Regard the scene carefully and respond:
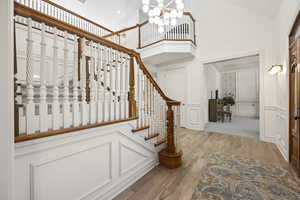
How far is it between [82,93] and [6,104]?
581 millimetres

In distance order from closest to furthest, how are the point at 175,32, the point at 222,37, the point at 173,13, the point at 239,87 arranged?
the point at 173,13
the point at 222,37
the point at 175,32
the point at 239,87

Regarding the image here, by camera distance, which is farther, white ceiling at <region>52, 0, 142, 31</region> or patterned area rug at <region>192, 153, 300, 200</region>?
white ceiling at <region>52, 0, 142, 31</region>

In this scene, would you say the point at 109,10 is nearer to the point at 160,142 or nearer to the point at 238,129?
the point at 160,142

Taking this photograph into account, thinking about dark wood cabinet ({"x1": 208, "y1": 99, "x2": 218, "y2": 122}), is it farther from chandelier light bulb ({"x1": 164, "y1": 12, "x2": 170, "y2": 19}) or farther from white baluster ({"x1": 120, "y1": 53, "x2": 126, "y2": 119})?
white baluster ({"x1": 120, "y1": 53, "x2": 126, "y2": 119})

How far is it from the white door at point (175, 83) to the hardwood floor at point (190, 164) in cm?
157

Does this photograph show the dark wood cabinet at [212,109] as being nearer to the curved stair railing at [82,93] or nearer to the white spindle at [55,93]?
the curved stair railing at [82,93]

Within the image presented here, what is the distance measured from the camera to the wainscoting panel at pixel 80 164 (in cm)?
93

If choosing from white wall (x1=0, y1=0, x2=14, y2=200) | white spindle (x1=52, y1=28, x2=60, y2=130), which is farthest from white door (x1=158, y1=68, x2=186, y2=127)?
white wall (x1=0, y1=0, x2=14, y2=200)

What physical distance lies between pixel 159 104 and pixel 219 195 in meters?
1.42

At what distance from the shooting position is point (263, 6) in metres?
3.12

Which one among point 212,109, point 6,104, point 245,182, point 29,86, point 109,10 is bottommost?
point 245,182

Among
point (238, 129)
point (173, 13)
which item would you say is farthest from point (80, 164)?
point (238, 129)

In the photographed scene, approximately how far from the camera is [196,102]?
4602mm

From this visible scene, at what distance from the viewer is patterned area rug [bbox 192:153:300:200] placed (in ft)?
5.02
